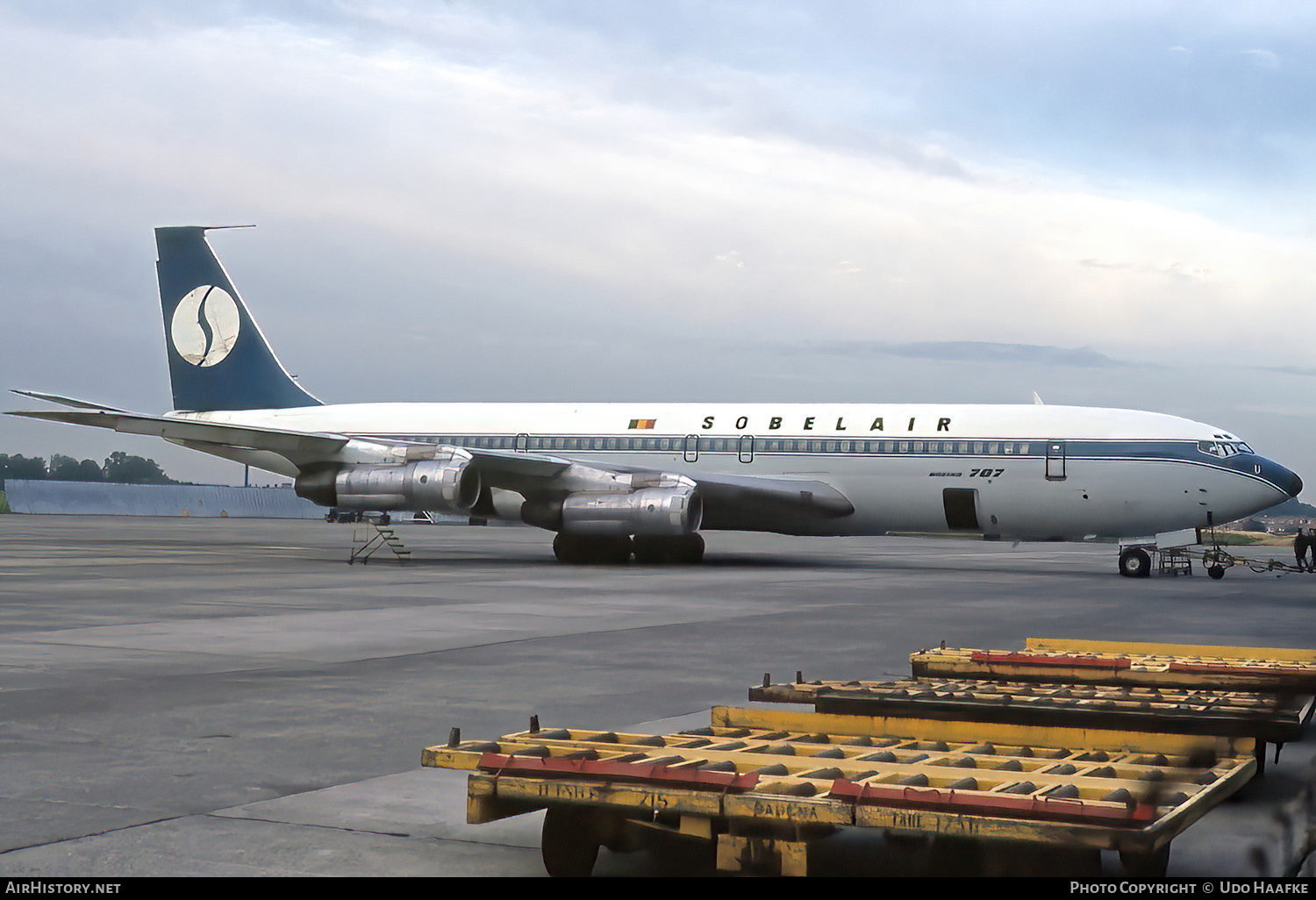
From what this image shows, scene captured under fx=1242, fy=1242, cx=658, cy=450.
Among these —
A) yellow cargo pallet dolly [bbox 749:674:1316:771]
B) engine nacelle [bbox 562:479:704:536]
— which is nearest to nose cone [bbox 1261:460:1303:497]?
engine nacelle [bbox 562:479:704:536]

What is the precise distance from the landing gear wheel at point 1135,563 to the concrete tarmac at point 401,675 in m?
1.04

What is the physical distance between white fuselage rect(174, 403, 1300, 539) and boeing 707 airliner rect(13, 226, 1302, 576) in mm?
34

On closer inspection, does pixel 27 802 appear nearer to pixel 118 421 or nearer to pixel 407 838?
pixel 407 838

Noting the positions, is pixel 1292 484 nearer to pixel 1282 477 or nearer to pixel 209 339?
pixel 1282 477

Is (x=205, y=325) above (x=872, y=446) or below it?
above

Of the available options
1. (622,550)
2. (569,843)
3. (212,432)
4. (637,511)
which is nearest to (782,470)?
(622,550)

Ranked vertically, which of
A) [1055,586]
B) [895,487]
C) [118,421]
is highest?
[118,421]

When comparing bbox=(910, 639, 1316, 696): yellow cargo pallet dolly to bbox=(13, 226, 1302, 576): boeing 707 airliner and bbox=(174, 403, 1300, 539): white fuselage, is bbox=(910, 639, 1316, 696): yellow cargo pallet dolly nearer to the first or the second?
bbox=(13, 226, 1302, 576): boeing 707 airliner

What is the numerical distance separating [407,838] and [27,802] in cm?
184

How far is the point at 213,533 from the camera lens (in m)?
40.8

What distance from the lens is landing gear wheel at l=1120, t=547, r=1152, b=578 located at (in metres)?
24.6

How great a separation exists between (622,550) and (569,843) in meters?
22.4

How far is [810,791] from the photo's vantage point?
14.0 ft
